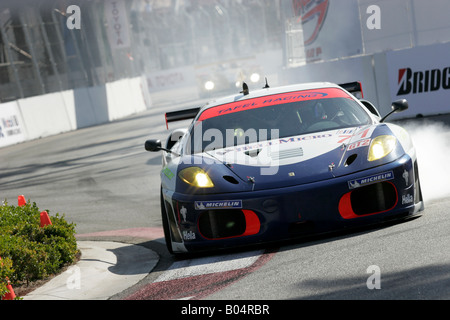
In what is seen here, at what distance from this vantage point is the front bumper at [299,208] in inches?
223

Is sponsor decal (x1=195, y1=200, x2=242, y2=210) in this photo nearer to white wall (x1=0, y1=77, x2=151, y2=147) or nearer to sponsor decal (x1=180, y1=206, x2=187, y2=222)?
sponsor decal (x1=180, y1=206, x2=187, y2=222)

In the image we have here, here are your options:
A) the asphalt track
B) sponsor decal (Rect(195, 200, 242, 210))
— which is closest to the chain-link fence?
the asphalt track

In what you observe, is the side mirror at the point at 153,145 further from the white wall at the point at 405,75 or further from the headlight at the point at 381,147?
the white wall at the point at 405,75

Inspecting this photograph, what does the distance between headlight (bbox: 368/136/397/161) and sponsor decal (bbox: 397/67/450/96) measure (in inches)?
383

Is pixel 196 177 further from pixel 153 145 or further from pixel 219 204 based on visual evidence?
pixel 153 145

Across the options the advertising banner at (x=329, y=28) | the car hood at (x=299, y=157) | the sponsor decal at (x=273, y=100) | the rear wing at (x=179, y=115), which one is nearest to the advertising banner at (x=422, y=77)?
the advertising banner at (x=329, y=28)

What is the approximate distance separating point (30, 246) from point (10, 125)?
78.6ft

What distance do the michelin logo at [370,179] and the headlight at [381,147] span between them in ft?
0.57

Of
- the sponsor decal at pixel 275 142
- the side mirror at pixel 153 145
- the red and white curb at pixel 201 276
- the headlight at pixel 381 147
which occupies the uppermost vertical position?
the side mirror at pixel 153 145

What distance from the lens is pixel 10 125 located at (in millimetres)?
29375

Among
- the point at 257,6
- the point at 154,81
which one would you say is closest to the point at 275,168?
the point at 154,81

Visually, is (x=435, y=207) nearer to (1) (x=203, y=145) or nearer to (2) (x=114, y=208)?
(1) (x=203, y=145)

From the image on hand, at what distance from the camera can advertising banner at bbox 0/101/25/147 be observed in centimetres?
2859

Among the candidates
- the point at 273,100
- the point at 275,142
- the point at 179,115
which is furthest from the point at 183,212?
the point at 179,115
